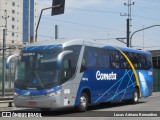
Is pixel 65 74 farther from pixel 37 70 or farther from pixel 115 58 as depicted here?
pixel 115 58

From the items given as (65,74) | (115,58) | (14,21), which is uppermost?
(14,21)

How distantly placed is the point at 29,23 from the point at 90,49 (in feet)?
402

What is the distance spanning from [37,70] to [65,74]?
1.20 meters

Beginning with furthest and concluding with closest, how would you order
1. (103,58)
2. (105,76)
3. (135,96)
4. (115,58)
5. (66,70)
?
(135,96) → (115,58) → (105,76) → (103,58) → (66,70)

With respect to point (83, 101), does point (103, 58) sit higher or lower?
higher

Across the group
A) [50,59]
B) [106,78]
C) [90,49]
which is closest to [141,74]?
[106,78]

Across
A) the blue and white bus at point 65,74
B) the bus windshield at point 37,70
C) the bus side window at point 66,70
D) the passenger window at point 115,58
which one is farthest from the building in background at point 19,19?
the bus side window at point 66,70

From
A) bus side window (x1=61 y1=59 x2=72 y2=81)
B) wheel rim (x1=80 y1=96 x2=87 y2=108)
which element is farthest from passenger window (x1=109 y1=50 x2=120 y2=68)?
bus side window (x1=61 y1=59 x2=72 y2=81)

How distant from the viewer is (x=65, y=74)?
59.3ft

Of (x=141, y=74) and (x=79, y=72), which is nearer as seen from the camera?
(x=79, y=72)

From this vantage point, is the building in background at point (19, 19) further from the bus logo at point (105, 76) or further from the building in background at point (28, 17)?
the bus logo at point (105, 76)

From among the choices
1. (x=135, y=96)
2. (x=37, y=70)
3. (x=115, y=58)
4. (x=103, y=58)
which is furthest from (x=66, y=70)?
(x=135, y=96)

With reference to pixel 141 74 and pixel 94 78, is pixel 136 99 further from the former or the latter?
pixel 94 78

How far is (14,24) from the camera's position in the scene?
442 ft
